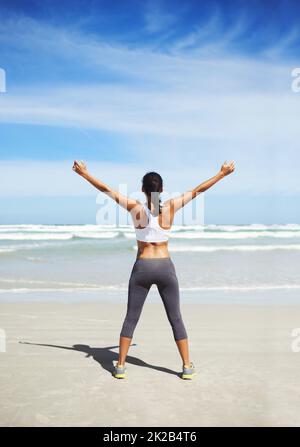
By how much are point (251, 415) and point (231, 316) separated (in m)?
4.53

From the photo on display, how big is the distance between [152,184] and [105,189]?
0.48 metres

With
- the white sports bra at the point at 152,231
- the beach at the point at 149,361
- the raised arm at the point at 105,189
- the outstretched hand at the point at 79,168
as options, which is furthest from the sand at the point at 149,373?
the outstretched hand at the point at 79,168

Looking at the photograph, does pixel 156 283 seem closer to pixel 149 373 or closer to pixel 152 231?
pixel 152 231

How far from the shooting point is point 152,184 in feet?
15.4

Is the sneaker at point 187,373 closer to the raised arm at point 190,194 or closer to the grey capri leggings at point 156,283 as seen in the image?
the grey capri leggings at point 156,283

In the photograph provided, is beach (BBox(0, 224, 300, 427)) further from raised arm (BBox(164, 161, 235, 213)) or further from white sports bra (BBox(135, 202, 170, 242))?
raised arm (BBox(164, 161, 235, 213))

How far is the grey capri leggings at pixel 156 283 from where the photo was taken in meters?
4.70

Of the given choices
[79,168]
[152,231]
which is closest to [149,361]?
[152,231]

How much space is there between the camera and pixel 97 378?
4863mm

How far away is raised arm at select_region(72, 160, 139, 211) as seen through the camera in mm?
4602

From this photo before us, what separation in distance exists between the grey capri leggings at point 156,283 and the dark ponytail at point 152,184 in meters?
0.58

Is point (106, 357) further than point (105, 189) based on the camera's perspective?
Yes

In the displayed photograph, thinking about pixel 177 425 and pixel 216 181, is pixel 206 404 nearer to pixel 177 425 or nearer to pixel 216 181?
pixel 177 425
